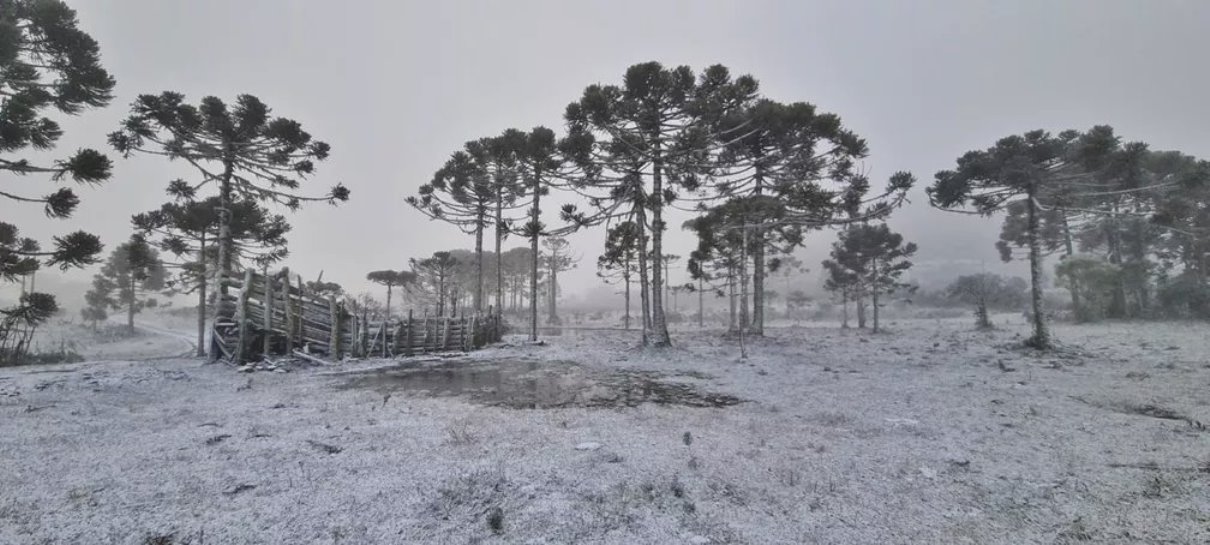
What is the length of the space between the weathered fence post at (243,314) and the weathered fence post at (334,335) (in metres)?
2.04

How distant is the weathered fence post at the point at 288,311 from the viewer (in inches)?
487

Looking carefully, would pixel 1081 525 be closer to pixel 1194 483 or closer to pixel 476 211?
pixel 1194 483

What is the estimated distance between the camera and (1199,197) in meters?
22.4

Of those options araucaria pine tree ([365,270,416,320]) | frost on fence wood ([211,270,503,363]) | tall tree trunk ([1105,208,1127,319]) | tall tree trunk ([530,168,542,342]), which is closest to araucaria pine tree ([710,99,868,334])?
tall tree trunk ([530,168,542,342])

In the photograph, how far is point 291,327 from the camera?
12.5m

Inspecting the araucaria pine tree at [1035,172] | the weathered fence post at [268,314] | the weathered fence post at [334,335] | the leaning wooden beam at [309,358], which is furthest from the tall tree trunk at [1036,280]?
the weathered fence post at [268,314]

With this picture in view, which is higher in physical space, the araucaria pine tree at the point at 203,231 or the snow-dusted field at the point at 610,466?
the araucaria pine tree at the point at 203,231

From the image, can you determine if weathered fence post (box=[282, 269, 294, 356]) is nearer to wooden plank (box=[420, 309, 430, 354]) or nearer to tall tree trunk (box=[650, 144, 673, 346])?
wooden plank (box=[420, 309, 430, 354])

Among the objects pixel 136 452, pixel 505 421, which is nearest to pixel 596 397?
pixel 505 421

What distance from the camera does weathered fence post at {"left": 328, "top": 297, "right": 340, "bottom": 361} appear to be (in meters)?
12.9

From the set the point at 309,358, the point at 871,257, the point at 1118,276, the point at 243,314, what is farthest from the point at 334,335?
the point at 1118,276

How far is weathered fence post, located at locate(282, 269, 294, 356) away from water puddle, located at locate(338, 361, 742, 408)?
3.57 m

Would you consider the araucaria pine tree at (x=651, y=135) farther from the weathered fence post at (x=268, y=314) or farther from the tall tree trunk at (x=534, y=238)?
the weathered fence post at (x=268, y=314)

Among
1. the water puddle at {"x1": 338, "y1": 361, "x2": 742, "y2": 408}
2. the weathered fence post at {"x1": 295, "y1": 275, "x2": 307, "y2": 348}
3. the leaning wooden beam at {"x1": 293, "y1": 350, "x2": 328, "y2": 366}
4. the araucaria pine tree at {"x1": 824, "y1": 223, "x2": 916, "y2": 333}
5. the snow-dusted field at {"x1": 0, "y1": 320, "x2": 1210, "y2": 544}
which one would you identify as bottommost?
the water puddle at {"x1": 338, "y1": 361, "x2": 742, "y2": 408}
